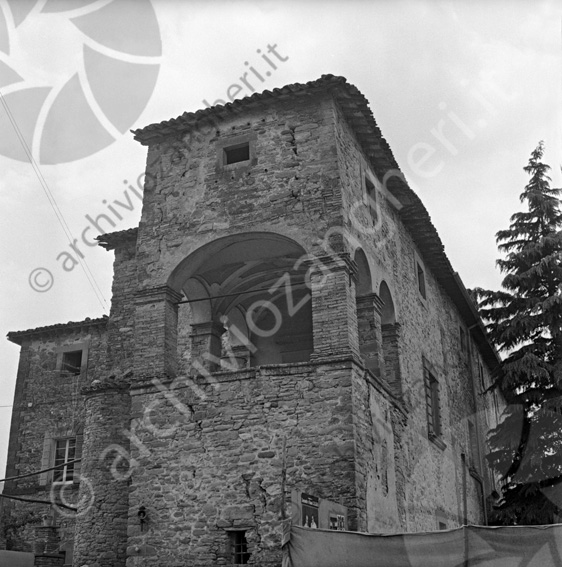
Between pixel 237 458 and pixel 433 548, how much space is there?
13.5 ft

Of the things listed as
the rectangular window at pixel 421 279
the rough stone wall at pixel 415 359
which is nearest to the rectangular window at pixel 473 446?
the rough stone wall at pixel 415 359

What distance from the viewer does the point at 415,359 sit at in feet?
49.4

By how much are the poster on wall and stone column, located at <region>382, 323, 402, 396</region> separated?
4776 mm

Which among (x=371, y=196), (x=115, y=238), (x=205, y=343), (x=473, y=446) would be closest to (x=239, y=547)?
(x=205, y=343)

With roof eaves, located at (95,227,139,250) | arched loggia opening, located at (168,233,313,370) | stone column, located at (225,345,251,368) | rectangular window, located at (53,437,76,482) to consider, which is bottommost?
rectangular window, located at (53,437,76,482)

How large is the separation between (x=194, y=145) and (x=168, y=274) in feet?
8.22

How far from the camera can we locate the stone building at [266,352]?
10656 mm

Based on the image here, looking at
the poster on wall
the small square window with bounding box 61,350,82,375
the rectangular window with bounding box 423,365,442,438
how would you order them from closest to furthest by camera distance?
1. the poster on wall
2. the rectangular window with bounding box 423,365,442,438
3. the small square window with bounding box 61,350,82,375

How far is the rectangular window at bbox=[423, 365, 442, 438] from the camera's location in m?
15.5

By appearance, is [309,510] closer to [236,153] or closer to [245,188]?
[245,188]

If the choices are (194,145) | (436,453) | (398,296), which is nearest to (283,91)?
(194,145)

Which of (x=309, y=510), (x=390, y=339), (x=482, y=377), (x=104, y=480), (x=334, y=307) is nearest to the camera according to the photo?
(x=309, y=510)

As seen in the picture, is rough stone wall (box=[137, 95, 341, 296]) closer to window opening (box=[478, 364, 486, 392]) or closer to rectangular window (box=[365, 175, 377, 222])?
rectangular window (box=[365, 175, 377, 222])

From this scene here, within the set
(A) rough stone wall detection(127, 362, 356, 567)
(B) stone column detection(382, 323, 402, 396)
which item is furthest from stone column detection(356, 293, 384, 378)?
(A) rough stone wall detection(127, 362, 356, 567)
